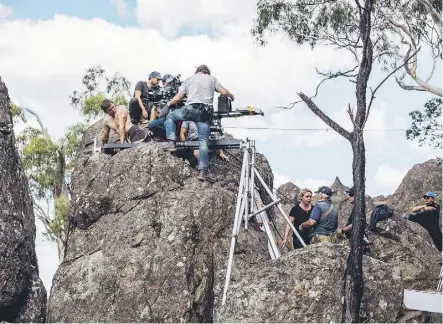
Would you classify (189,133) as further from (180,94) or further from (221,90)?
(221,90)

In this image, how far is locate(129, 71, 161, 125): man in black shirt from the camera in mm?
14758

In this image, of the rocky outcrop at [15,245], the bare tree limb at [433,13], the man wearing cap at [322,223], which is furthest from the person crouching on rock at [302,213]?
the bare tree limb at [433,13]

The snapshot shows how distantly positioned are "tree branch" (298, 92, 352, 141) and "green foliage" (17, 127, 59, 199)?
2358cm

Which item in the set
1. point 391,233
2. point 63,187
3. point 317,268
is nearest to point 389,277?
point 317,268

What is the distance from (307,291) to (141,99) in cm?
642

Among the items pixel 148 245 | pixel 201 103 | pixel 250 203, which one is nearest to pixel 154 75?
pixel 201 103

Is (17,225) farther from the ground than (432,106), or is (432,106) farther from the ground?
(432,106)

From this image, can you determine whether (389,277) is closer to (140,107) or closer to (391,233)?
(391,233)

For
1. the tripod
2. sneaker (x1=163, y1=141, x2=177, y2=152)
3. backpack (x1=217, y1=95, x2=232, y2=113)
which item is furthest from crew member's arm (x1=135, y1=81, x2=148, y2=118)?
the tripod

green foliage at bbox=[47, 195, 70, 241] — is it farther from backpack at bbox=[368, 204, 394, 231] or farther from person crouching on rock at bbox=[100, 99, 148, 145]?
backpack at bbox=[368, 204, 394, 231]

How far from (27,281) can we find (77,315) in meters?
1.06

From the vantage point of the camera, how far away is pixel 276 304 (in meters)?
9.80

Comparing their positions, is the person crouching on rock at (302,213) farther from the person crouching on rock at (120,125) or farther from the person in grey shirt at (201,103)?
the person crouching on rock at (120,125)

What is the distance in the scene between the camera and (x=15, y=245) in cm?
1202
